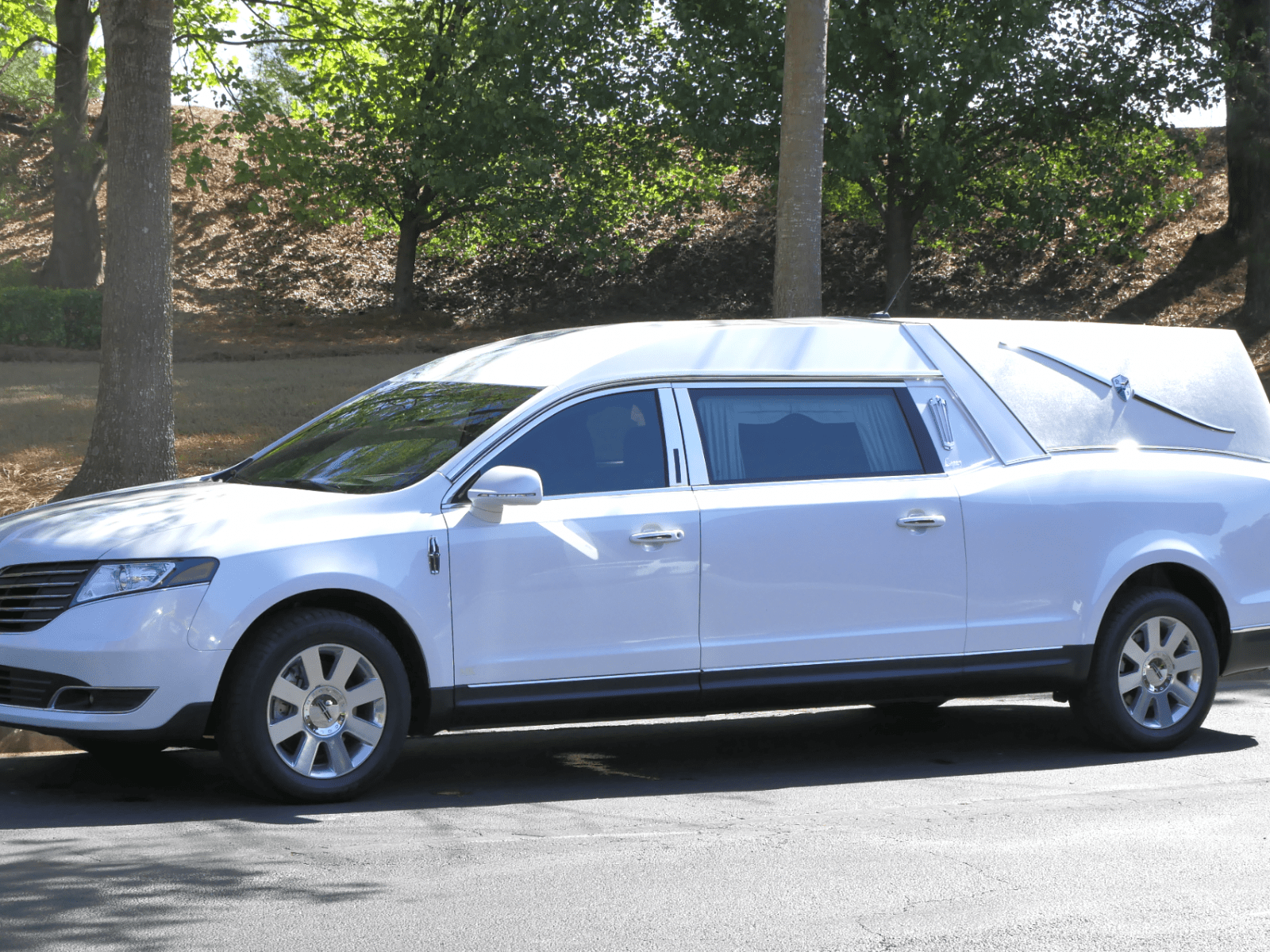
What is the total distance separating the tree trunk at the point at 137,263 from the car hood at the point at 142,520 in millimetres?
4919

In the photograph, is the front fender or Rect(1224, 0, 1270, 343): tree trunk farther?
Rect(1224, 0, 1270, 343): tree trunk

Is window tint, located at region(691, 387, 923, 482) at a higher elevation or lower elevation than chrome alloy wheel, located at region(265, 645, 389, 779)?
higher

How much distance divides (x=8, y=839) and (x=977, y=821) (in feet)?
12.0

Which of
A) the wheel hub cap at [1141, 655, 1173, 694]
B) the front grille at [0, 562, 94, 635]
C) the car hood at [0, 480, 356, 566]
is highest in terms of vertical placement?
the car hood at [0, 480, 356, 566]

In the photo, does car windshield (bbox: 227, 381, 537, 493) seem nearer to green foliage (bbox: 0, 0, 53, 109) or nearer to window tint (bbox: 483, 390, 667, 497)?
window tint (bbox: 483, 390, 667, 497)

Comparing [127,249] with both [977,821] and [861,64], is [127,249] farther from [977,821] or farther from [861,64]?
[861,64]

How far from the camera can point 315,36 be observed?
18.3 metres

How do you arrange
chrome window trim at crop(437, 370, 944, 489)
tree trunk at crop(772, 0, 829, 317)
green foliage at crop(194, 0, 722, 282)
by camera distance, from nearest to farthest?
chrome window trim at crop(437, 370, 944, 489), tree trunk at crop(772, 0, 829, 317), green foliage at crop(194, 0, 722, 282)

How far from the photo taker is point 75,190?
96.4 ft

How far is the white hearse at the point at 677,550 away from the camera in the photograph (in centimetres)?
573

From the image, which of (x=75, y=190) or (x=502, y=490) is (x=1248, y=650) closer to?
(x=502, y=490)

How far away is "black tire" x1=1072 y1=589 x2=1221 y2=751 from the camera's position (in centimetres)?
719

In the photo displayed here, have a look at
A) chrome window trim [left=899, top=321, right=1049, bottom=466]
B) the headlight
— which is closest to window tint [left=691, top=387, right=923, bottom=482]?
chrome window trim [left=899, top=321, right=1049, bottom=466]

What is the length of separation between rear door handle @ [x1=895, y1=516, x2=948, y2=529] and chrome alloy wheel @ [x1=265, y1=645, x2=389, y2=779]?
240cm
